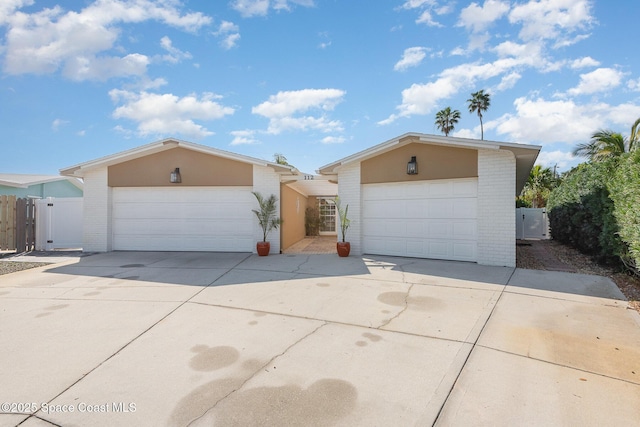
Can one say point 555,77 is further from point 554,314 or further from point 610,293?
point 554,314

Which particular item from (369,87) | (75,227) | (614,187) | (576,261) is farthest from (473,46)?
(75,227)

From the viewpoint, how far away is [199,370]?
280cm

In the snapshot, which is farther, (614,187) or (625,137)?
(625,137)

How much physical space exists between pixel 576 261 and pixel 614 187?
115 inches

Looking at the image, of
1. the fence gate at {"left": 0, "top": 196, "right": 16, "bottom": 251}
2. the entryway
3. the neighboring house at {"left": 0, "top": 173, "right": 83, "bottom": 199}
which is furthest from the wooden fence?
the entryway

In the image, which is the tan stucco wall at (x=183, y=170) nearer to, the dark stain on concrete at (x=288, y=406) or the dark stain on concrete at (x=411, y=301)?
the dark stain on concrete at (x=411, y=301)

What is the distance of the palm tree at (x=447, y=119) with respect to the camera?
28.9m

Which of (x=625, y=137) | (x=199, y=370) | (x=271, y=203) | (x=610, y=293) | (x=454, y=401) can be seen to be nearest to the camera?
(x=454, y=401)

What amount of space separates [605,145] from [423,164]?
520 inches

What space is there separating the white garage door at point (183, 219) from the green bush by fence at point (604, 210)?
9154 mm

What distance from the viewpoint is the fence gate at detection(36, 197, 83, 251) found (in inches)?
427

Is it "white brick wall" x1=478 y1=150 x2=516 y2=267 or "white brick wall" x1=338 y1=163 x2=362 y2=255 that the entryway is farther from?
"white brick wall" x1=478 y1=150 x2=516 y2=267

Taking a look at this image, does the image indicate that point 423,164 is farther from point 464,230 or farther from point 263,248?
point 263,248

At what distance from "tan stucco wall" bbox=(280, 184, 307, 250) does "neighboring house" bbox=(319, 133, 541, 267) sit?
220 cm
